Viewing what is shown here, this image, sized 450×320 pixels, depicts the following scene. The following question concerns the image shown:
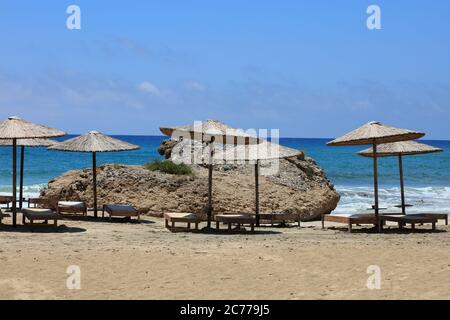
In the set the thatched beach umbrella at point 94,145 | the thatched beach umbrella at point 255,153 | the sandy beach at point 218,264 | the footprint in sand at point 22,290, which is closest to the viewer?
the footprint in sand at point 22,290

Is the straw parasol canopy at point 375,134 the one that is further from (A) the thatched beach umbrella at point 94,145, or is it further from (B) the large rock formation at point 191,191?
(A) the thatched beach umbrella at point 94,145

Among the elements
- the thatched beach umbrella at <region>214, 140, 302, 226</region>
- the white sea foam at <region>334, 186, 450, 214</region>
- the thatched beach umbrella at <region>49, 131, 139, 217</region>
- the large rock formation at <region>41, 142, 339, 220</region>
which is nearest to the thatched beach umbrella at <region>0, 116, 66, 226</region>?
the thatched beach umbrella at <region>49, 131, 139, 217</region>

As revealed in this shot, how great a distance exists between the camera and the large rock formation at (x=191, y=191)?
17.8 meters

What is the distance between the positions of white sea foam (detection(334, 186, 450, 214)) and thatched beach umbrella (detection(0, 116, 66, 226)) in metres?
11.8

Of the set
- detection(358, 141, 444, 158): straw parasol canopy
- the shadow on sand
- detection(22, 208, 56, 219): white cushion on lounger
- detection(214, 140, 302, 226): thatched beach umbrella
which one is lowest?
the shadow on sand

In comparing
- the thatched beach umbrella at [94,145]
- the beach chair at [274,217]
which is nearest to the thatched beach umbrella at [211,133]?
the beach chair at [274,217]

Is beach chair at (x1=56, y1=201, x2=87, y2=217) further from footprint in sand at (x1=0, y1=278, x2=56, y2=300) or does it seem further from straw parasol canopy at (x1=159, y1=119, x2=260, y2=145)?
footprint in sand at (x1=0, y1=278, x2=56, y2=300)

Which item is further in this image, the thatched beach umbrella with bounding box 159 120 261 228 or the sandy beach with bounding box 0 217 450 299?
the thatched beach umbrella with bounding box 159 120 261 228

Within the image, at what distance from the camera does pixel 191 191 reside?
59.2 feet

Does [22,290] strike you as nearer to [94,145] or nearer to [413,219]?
[94,145]

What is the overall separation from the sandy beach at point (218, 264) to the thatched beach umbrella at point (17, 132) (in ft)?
3.28

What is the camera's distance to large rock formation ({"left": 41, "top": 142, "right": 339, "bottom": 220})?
58.2 ft
